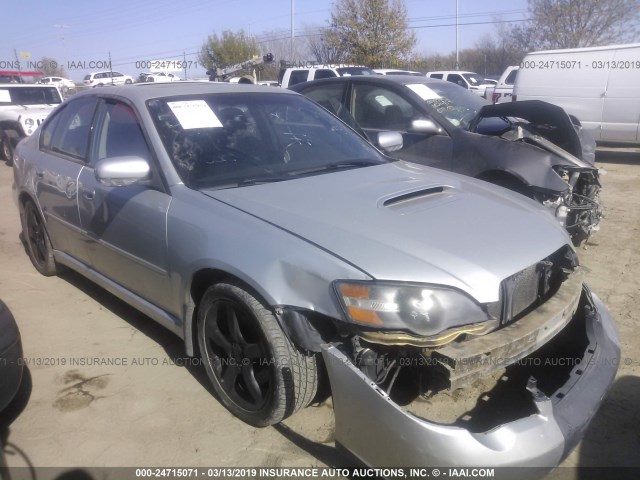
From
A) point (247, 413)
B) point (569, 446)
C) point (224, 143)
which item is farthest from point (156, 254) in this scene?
point (569, 446)

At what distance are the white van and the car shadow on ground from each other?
934 centimetres

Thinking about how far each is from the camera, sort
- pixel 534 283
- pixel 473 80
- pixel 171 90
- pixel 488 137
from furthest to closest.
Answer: pixel 473 80 → pixel 488 137 → pixel 171 90 → pixel 534 283

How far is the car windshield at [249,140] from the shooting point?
9.77ft

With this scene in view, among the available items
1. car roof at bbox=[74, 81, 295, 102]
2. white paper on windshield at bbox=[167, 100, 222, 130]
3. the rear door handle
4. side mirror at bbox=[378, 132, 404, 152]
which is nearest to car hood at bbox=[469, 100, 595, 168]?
side mirror at bbox=[378, 132, 404, 152]

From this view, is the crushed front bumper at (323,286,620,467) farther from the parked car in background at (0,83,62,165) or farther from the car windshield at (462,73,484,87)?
the car windshield at (462,73,484,87)

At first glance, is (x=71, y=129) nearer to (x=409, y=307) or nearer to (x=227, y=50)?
(x=409, y=307)

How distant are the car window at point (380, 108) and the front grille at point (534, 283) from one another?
10.6 ft

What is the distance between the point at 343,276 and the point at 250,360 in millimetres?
760

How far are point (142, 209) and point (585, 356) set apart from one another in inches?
92.6

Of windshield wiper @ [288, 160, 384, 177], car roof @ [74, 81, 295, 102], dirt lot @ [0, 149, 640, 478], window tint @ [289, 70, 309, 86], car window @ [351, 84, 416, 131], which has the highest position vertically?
window tint @ [289, 70, 309, 86]

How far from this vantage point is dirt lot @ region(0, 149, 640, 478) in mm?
2553

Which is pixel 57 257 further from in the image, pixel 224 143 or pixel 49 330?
pixel 224 143

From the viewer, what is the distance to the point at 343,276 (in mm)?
2119

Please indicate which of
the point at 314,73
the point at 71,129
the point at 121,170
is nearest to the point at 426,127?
the point at 71,129
